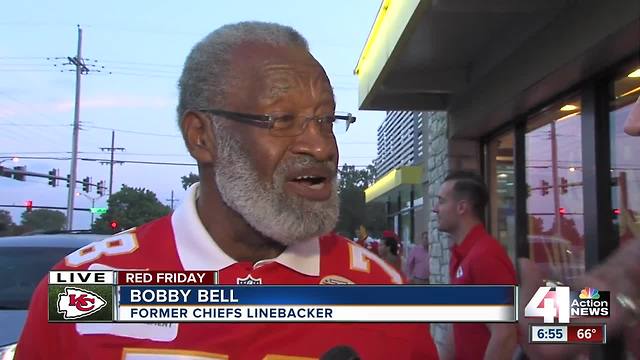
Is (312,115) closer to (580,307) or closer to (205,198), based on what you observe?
(205,198)

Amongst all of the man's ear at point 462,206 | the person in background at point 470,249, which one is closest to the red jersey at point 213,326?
the person in background at point 470,249

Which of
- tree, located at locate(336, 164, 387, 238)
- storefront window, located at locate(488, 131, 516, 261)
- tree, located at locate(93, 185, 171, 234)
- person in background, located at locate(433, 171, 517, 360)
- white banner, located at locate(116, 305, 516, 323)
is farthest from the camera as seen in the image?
storefront window, located at locate(488, 131, 516, 261)

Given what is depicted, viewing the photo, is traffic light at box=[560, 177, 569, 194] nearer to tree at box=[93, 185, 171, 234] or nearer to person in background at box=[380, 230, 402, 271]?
person in background at box=[380, 230, 402, 271]

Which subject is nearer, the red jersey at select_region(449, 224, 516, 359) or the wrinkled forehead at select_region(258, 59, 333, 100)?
the wrinkled forehead at select_region(258, 59, 333, 100)

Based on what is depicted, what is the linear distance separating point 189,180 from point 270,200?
189 millimetres

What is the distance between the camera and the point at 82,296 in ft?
3.50

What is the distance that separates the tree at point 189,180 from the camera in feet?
3.98

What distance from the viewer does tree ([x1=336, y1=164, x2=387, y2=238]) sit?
1.16 m

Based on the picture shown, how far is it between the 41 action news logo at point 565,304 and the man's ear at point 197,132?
0.60m

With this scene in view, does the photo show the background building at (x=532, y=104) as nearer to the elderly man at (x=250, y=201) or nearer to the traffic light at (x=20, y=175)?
the elderly man at (x=250, y=201)

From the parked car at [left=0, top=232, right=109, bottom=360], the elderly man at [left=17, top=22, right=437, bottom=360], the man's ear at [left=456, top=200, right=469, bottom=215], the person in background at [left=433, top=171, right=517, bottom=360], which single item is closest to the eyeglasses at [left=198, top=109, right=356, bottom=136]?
the elderly man at [left=17, top=22, right=437, bottom=360]

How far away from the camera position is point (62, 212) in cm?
154

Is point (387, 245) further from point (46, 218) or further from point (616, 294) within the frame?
point (46, 218)

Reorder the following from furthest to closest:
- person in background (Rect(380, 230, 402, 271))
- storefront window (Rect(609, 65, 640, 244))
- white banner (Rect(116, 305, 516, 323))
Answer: storefront window (Rect(609, 65, 640, 244)), person in background (Rect(380, 230, 402, 271)), white banner (Rect(116, 305, 516, 323))
